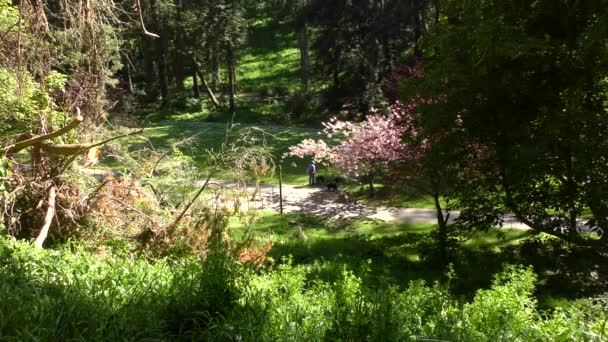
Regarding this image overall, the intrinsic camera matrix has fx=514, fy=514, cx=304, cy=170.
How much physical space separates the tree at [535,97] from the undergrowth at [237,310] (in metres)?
4.95

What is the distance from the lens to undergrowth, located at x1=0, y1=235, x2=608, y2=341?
362cm

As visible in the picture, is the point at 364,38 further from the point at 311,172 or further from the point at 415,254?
the point at 415,254

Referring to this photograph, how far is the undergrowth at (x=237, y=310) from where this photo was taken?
142 inches

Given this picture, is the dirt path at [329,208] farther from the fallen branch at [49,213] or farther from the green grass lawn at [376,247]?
the fallen branch at [49,213]

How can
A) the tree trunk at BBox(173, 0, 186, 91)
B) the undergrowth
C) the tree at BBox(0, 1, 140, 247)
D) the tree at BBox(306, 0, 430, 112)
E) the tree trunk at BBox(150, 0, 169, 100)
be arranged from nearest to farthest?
1. the undergrowth
2. the tree at BBox(0, 1, 140, 247)
3. the tree at BBox(306, 0, 430, 112)
4. the tree trunk at BBox(150, 0, 169, 100)
5. the tree trunk at BBox(173, 0, 186, 91)

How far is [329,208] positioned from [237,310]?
1411 centimetres

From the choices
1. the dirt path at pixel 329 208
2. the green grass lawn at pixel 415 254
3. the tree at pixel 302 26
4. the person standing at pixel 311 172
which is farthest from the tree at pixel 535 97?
the tree at pixel 302 26

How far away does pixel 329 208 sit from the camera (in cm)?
1830

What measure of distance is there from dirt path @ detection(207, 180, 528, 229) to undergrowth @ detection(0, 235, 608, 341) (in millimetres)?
10980

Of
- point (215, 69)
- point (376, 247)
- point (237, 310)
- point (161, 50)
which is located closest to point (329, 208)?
point (376, 247)

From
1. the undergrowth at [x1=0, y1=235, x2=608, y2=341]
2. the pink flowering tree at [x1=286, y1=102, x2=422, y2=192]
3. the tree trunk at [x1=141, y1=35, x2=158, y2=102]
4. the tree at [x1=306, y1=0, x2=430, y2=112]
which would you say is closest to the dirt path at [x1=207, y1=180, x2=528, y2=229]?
the pink flowering tree at [x1=286, y1=102, x2=422, y2=192]

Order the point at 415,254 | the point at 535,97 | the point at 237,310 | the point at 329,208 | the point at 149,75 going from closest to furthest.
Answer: the point at 237,310 → the point at 535,97 → the point at 415,254 → the point at 329,208 → the point at 149,75

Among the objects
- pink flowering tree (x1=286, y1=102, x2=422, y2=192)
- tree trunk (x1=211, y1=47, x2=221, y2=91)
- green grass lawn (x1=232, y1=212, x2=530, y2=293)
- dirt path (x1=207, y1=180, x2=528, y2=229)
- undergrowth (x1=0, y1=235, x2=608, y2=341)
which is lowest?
green grass lawn (x1=232, y1=212, x2=530, y2=293)

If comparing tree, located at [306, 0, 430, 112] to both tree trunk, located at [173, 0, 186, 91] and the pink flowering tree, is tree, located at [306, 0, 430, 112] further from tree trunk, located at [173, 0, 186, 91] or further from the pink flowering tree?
the pink flowering tree
